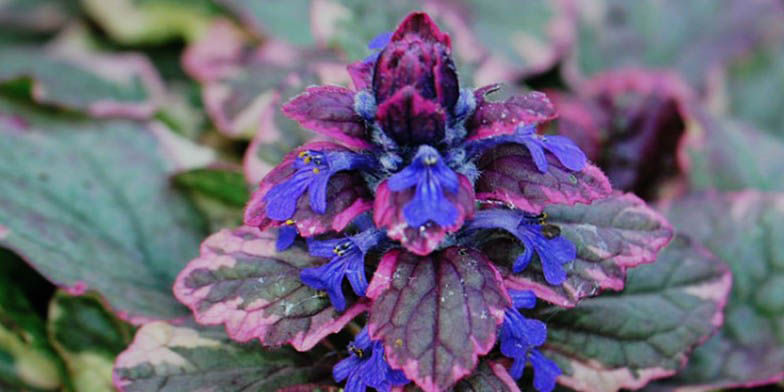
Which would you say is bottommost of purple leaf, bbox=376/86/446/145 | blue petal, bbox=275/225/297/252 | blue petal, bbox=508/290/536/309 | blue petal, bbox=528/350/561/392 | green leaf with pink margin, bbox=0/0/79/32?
blue petal, bbox=528/350/561/392

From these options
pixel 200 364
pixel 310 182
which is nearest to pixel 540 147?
pixel 310 182

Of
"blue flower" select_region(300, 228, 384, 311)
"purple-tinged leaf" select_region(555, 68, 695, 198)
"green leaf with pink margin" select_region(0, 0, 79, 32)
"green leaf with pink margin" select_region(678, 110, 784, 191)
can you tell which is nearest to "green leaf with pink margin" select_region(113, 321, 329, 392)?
"blue flower" select_region(300, 228, 384, 311)

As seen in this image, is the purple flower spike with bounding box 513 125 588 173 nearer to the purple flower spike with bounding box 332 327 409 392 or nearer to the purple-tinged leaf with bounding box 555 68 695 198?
the purple flower spike with bounding box 332 327 409 392

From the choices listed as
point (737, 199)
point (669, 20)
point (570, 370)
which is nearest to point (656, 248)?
point (570, 370)

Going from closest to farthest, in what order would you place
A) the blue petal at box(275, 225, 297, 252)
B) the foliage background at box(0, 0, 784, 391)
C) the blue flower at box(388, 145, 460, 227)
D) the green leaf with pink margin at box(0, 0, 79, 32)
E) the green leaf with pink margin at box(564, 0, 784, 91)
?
the blue flower at box(388, 145, 460, 227), the blue petal at box(275, 225, 297, 252), the foliage background at box(0, 0, 784, 391), the green leaf with pink margin at box(564, 0, 784, 91), the green leaf with pink margin at box(0, 0, 79, 32)

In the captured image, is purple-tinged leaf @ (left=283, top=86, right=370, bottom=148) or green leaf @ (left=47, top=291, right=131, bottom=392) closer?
purple-tinged leaf @ (left=283, top=86, right=370, bottom=148)

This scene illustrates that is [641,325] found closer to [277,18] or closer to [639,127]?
[639,127]

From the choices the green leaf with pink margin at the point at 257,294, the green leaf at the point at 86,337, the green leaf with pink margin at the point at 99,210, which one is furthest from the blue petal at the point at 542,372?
the green leaf at the point at 86,337

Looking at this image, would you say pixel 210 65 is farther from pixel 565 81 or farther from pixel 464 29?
pixel 565 81
